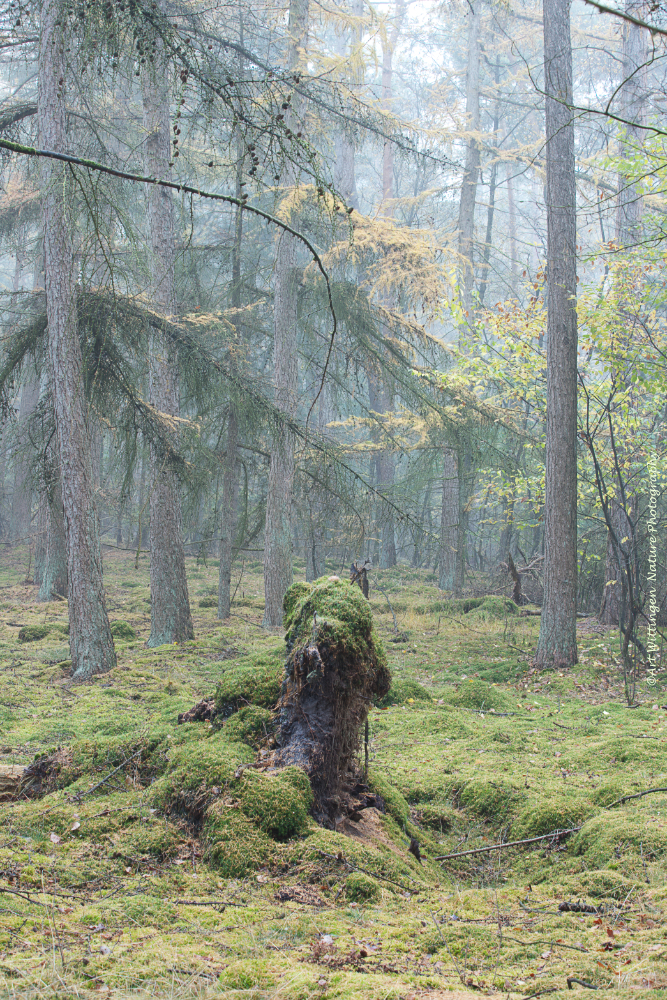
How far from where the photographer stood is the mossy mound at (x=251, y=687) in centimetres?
441

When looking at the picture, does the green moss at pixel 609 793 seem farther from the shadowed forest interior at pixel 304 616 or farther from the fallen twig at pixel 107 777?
the fallen twig at pixel 107 777

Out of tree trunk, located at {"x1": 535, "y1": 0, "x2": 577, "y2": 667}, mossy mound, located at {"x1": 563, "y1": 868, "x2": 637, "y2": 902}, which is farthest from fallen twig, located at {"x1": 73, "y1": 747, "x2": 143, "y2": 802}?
tree trunk, located at {"x1": 535, "y1": 0, "x2": 577, "y2": 667}

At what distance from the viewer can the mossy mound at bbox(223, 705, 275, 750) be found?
4.10 m

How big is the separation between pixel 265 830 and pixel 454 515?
16058 mm

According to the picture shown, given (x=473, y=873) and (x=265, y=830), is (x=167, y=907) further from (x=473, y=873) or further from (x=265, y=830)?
(x=473, y=873)

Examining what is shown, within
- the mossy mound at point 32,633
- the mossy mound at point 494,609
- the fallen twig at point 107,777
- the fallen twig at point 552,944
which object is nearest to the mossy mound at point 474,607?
the mossy mound at point 494,609

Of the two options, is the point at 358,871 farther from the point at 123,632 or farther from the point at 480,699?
the point at 123,632

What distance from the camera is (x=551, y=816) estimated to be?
4.04 m

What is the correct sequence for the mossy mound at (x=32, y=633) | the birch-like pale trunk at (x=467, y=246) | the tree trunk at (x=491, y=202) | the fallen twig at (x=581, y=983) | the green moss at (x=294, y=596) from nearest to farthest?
the fallen twig at (x=581, y=983), the green moss at (x=294, y=596), the mossy mound at (x=32, y=633), the birch-like pale trunk at (x=467, y=246), the tree trunk at (x=491, y=202)

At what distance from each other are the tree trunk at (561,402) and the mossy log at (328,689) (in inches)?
228

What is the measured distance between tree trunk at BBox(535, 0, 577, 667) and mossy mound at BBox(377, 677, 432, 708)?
101 inches

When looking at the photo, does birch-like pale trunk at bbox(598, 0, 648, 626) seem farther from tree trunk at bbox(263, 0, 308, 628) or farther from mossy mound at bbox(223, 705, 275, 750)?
mossy mound at bbox(223, 705, 275, 750)

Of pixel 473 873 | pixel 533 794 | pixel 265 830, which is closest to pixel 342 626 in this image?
pixel 265 830

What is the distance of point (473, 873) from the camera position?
3.79 m
